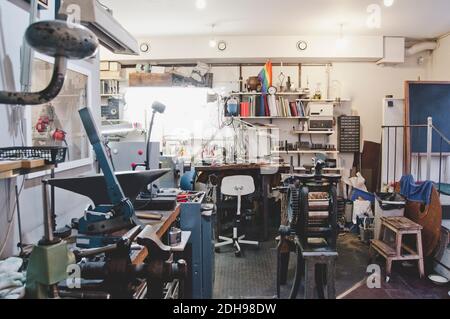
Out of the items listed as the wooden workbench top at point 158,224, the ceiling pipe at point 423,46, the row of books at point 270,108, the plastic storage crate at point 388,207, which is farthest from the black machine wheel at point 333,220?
the ceiling pipe at point 423,46

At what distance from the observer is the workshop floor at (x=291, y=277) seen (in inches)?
112

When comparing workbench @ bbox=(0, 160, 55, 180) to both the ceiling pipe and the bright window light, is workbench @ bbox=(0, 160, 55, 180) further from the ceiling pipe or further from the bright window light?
the ceiling pipe

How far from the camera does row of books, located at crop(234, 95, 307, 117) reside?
5332 mm

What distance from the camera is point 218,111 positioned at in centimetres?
556

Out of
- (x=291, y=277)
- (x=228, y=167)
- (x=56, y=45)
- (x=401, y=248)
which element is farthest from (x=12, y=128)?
(x=401, y=248)

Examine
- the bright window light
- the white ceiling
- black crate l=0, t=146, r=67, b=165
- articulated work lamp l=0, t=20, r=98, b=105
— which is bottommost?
black crate l=0, t=146, r=67, b=165

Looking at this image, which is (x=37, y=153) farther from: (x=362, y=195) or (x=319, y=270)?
(x=362, y=195)

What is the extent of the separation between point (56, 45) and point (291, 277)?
9.46ft

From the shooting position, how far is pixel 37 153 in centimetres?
127

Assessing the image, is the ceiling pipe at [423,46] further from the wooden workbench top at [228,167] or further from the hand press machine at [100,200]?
the hand press machine at [100,200]

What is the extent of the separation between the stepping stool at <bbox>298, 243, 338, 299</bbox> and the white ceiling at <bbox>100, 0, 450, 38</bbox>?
2894 mm

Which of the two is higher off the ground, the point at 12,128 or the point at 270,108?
the point at 270,108

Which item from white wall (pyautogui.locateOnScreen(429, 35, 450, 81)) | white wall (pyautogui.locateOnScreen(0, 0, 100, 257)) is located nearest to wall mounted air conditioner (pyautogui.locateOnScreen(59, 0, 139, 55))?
white wall (pyautogui.locateOnScreen(0, 0, 100, 257))

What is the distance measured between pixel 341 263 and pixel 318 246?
1365 millimetres
